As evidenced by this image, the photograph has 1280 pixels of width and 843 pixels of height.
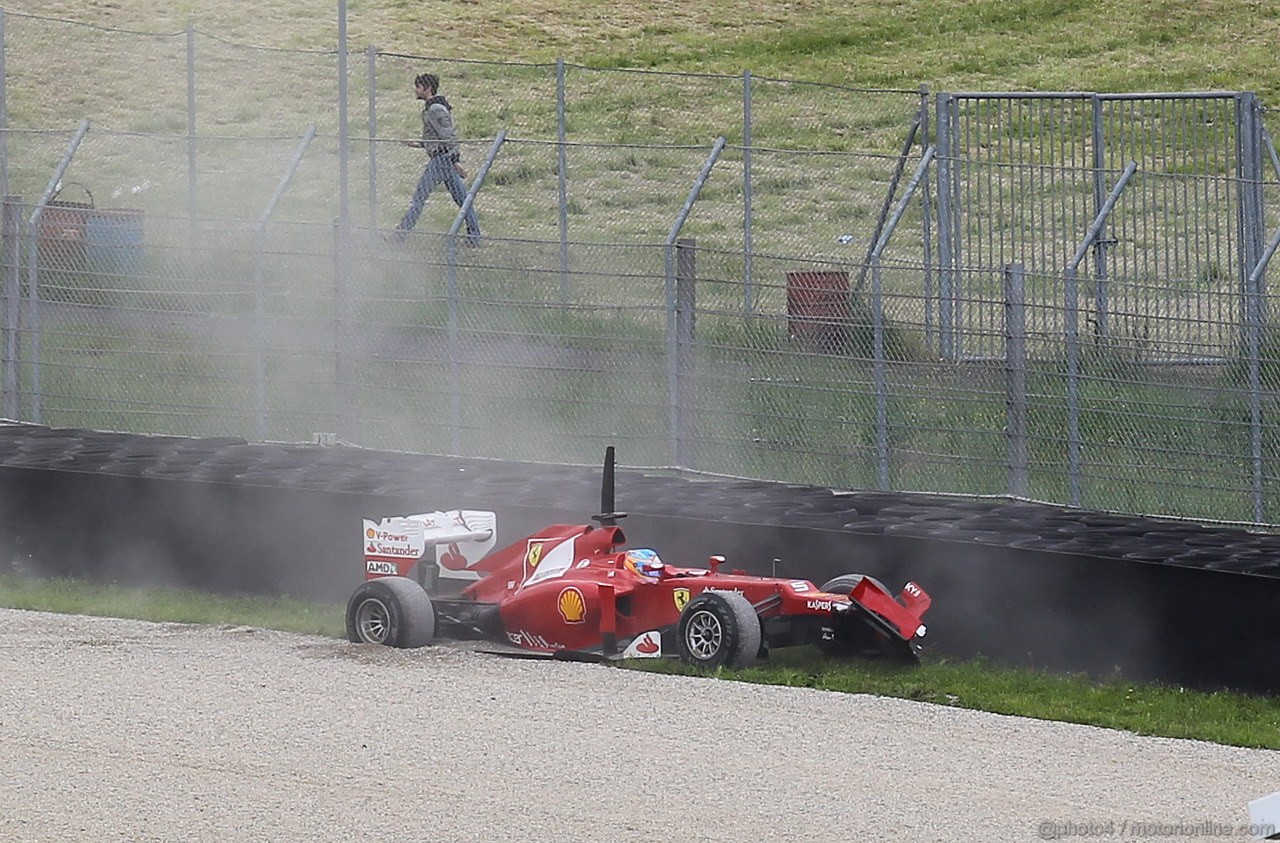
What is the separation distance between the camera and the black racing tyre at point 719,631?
8195mm

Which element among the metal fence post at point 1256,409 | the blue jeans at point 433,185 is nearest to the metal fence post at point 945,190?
the metal fence post at point 1256,409

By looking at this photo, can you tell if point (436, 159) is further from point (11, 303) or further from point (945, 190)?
point (11, 303)

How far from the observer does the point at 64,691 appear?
A: 773 cm

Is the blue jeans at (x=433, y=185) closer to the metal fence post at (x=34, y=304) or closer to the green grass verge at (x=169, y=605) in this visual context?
the metal fence post at (x=34, y=304)

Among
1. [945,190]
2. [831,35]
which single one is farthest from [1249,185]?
[831,35]

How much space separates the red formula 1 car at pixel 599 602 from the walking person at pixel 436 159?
647 centimetres

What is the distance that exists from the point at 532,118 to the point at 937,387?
18385 mm

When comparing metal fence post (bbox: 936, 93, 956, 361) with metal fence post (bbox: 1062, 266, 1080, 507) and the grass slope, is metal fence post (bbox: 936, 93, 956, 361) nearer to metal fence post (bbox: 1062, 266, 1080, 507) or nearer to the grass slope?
metal fence post (bbox: 1062, 266, 1080, 507)

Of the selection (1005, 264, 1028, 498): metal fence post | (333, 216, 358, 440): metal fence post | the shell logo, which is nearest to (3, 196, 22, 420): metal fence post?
(333, 216, 358, 440): metal fence post

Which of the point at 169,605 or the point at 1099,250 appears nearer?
the point at 169,605

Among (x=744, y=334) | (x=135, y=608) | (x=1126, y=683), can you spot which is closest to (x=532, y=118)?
(x=744, y=334)

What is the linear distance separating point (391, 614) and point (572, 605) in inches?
30.3

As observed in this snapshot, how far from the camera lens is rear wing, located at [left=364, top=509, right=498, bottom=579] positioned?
906 centimetres

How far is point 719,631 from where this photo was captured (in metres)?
8.24
